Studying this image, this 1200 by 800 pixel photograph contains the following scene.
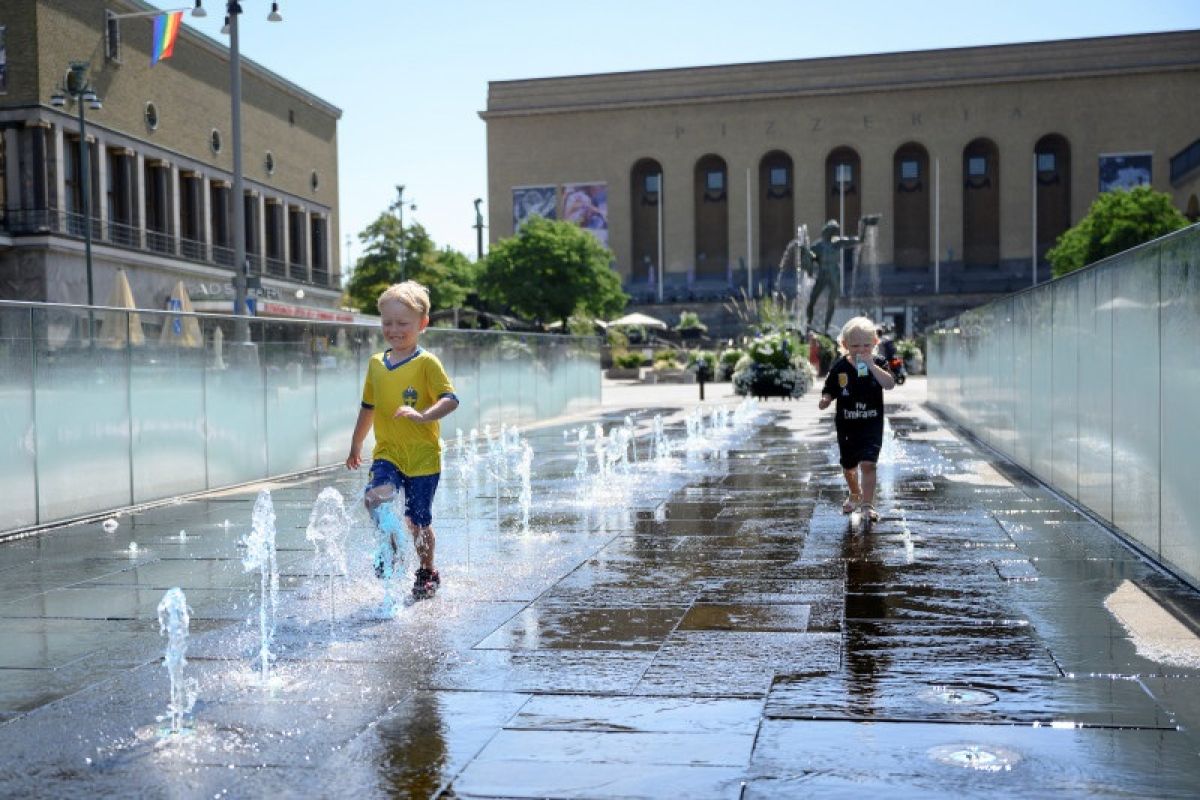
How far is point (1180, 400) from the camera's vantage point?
753cm

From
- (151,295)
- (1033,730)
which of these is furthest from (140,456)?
(151,295)

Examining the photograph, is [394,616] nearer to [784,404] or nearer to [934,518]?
[934,518]

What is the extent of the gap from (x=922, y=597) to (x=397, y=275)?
61698mm

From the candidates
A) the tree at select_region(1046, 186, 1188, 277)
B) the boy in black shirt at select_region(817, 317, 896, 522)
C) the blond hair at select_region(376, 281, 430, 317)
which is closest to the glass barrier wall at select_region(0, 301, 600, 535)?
the blond hair at select_region(376, 281, 430, 317)

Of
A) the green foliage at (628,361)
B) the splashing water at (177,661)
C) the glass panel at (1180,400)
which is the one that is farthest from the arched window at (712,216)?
the splashing water at (177,661)

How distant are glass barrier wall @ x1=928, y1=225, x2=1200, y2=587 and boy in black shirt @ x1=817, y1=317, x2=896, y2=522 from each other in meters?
1.64

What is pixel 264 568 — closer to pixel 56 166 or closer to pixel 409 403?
pixel 409 403

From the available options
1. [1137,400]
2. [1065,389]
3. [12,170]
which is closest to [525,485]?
[1065,389]

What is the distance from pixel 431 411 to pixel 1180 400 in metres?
4.17

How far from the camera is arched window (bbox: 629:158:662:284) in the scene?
9231 cm

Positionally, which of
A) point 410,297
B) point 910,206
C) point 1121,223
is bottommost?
point 410,297

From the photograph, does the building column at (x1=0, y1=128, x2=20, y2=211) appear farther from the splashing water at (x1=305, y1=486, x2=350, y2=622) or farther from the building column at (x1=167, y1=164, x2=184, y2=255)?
the splashing water at (x1=305, y1=486, x2=350, y2=622)

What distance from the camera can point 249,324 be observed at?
13.7 meters

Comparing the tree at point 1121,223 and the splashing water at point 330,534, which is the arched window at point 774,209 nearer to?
the tree at point 1121,223
